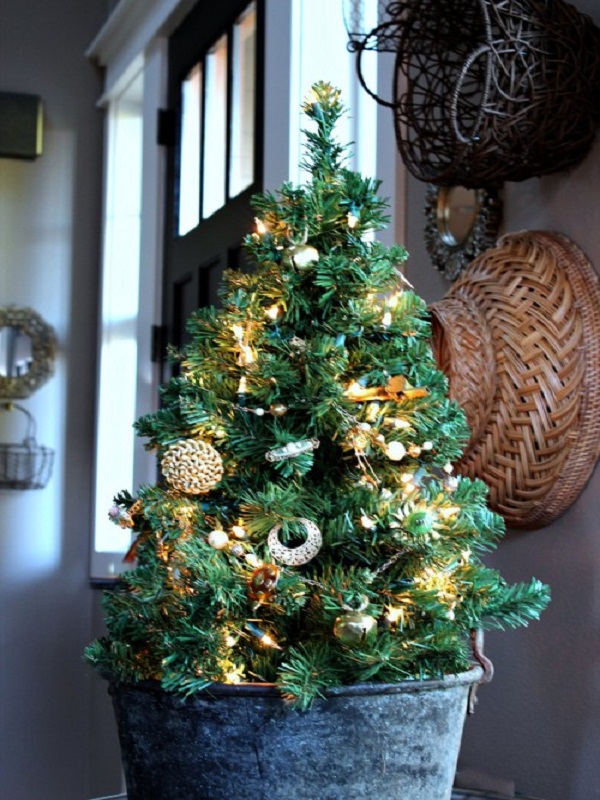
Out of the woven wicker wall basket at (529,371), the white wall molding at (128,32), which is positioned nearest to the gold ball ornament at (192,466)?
the woven wicker wall basket at (529,371)

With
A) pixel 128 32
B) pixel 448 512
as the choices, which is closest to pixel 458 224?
pixel 448 512

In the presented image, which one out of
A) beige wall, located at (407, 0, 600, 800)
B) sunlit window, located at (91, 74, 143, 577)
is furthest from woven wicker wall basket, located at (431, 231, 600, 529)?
sunlit window, located at (91, 74, 143, 577)

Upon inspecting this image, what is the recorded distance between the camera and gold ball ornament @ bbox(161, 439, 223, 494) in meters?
0.85

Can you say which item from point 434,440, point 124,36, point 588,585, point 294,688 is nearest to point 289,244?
point 434,440

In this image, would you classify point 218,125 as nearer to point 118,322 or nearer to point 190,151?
point 190,151

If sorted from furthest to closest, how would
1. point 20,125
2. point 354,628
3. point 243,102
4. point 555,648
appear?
point 20,125 → point 243,102 → point 555,648 → point 354,628

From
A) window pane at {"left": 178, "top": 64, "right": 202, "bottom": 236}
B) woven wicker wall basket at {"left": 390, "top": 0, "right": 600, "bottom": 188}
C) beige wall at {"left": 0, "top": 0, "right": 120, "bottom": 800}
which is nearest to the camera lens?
woven wicker wall basket at {"left": 390, "top": 0, "right": 600, "bottom": 188}

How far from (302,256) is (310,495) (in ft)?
0.60

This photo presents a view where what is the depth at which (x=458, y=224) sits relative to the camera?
56.4 inches

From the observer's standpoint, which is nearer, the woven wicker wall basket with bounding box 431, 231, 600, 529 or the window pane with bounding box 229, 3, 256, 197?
the woven wicker wall basket with bounding box 431, 231, 600, 529

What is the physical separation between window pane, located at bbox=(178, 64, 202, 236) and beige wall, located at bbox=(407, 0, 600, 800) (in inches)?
59.5

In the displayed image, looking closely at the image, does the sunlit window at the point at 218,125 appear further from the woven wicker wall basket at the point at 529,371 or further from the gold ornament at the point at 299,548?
the gold ornament at the point at 299,548

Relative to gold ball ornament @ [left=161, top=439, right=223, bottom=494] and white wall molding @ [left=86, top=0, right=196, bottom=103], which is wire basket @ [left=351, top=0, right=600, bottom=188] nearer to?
gold ball ornament @ [left=161, top=439, right=223, bottom=494]

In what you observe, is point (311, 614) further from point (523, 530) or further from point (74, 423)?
point (74, 423)
